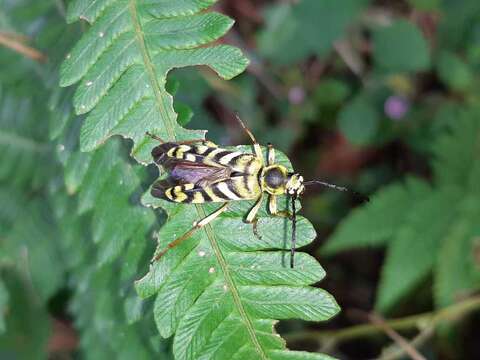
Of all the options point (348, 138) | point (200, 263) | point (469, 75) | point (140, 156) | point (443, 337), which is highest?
point (140, 156)

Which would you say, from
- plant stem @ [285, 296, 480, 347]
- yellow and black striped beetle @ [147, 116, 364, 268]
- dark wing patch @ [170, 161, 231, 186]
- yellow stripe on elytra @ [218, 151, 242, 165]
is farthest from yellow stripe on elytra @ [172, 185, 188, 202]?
plant stem @ [285, 296, 480, 347]

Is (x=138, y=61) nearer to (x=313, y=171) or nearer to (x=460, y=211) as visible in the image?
(x=460, y=211)

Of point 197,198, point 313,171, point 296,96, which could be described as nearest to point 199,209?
point 197,198

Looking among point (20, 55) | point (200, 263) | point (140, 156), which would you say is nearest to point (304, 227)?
point (200, 263)

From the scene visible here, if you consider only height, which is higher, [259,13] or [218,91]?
[259,13]

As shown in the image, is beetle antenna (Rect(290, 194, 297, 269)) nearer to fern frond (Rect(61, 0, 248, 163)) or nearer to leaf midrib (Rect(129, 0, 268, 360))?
leaf midrib (Rect(129, 0, 268, 360))

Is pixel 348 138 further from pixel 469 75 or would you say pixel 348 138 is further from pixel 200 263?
pixel 200 263

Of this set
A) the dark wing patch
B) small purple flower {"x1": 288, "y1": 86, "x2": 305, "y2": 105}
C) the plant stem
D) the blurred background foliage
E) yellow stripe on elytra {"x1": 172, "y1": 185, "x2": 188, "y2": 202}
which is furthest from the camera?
small purple flower {"x1": 288, "y1": 86, "x2": 305, "y2": 105}
